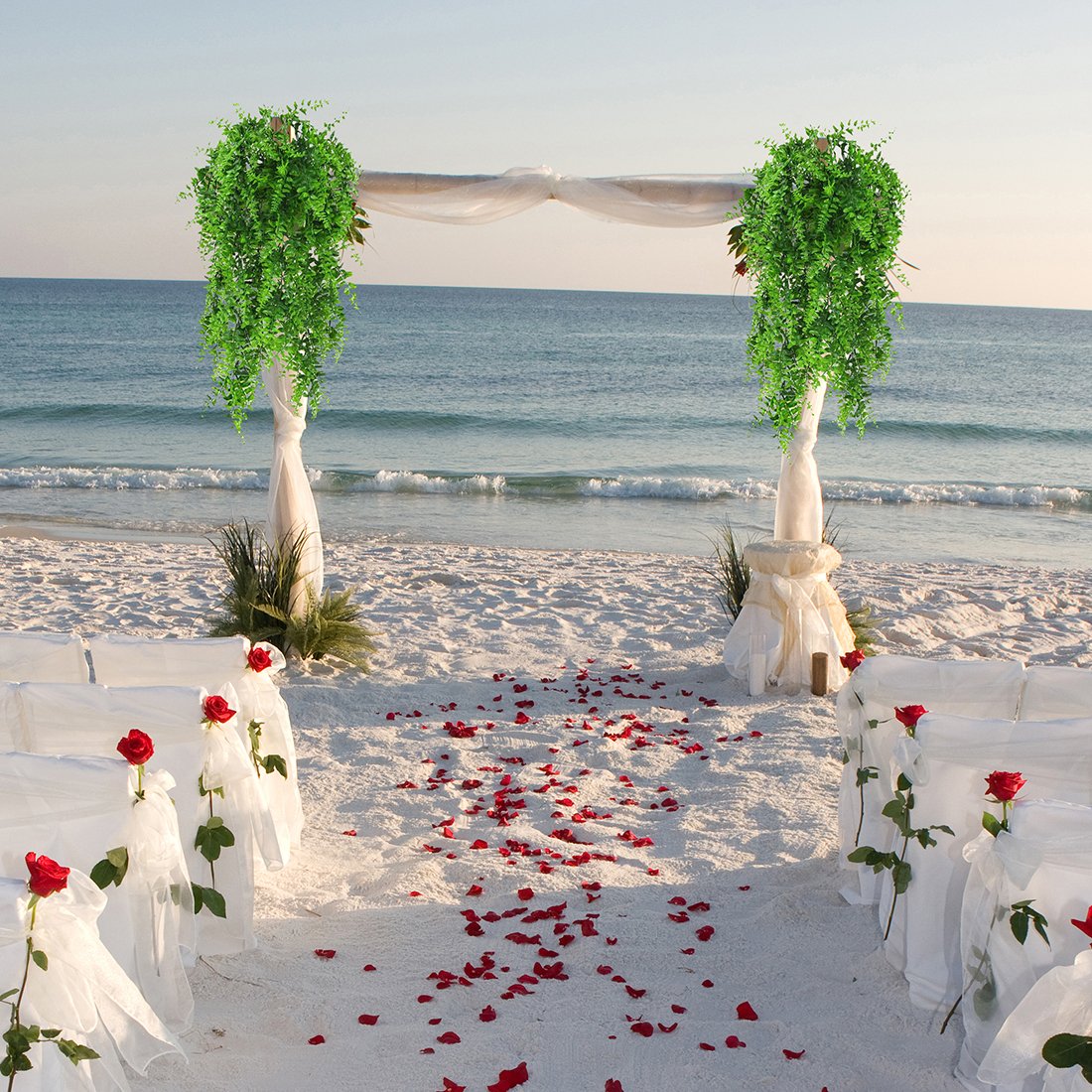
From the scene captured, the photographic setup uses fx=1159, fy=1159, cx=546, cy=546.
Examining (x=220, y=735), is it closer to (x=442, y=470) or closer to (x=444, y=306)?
(x=442, y=470)

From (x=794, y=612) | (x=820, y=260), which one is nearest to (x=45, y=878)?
(x=794, y=612)

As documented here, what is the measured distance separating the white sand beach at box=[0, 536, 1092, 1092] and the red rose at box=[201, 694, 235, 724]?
0.66m

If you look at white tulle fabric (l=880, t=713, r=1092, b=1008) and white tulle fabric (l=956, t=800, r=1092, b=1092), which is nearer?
white tulle fabric (l=956, t=800, r=1092, b=1092)

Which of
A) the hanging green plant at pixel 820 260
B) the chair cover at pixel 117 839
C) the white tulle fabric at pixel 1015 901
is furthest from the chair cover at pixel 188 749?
the hanging green plant at pixel 820 260

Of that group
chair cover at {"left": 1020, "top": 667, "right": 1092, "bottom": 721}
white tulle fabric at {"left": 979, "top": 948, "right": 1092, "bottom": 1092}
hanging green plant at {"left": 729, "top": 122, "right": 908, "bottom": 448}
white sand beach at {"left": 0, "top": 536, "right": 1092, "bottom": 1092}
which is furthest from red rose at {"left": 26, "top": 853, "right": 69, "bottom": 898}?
hanging green plant at {"left": 729, "top": 122, "right": 908, "bottom": 448}

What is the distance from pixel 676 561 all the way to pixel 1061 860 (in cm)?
732

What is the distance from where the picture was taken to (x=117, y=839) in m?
2.71

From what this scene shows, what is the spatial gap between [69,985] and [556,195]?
472 centimetres

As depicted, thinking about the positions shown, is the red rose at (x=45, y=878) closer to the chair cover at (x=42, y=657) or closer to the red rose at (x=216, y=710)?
the red rose at (x=216, y=710)

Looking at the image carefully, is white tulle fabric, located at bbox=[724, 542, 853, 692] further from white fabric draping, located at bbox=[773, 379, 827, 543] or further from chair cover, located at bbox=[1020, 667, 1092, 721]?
chair cover, located at bbox=[1020, 667, 1092, 721]

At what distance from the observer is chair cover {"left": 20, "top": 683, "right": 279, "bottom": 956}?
10.4 feet

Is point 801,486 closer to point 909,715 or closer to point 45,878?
point 909,715

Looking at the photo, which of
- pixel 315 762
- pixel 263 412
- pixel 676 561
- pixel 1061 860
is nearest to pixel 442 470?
pixel 676 561

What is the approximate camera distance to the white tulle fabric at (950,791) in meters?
2.90
